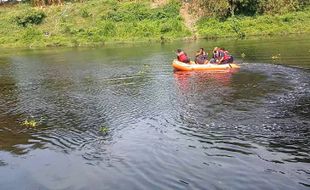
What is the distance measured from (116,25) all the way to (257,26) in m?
17.1

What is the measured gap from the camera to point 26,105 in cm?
1914

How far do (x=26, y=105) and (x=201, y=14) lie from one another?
Answer: 118ft

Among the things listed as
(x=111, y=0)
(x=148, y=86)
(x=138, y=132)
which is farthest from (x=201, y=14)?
(x=138, y=132)

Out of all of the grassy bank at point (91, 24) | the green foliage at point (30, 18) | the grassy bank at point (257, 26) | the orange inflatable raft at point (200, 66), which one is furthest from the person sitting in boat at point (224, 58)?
the green foliage at point (30, 18)

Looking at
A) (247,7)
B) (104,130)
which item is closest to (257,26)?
(247,7)

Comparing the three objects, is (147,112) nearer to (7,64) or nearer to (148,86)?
(148,86)

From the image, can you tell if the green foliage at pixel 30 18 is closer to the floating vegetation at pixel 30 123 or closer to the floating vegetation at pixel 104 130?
the floating vegetation at pixel 30 123

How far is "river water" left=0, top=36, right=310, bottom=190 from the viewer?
10.1 metres

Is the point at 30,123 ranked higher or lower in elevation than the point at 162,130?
higher

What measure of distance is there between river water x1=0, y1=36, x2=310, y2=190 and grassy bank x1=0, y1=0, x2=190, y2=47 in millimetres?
24952

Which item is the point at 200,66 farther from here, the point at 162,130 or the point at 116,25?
the point at 116,25

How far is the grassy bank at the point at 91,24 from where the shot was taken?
5019cm

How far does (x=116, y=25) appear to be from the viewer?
52.8m

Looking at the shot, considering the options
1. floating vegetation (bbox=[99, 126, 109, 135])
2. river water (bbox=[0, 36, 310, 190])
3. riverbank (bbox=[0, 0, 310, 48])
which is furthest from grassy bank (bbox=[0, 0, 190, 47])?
floating vegetation (bbox=[99, 126, 109, 135])
